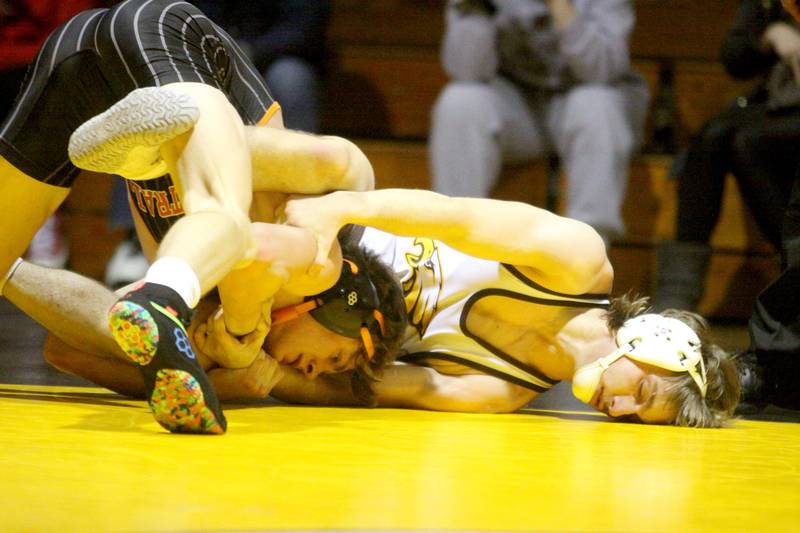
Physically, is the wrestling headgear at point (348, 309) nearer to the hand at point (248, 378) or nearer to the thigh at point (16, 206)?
the hand at point (248, 378)

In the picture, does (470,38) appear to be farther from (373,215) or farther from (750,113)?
(373,215)

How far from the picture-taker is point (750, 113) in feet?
12.8

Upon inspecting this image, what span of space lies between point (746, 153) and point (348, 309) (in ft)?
6.89

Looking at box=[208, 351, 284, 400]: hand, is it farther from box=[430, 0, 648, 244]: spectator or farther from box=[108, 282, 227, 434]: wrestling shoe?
box=[430, 0, 648, 244]: spectator

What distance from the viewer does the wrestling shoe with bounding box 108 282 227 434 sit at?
63.1 inches

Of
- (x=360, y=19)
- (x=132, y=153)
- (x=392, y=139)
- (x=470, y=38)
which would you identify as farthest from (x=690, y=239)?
(x=132, y=153)

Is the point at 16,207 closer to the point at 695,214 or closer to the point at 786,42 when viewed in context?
the point at 695,214

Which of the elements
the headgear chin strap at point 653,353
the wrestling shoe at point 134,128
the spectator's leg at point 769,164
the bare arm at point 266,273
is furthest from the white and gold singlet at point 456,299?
the spectator's leg at point 769,164

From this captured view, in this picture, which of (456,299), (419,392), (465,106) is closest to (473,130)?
(465,106)

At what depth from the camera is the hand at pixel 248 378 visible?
2.19m

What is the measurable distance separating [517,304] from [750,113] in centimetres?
190

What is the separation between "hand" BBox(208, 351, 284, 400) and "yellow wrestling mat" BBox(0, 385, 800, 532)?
0.05 m

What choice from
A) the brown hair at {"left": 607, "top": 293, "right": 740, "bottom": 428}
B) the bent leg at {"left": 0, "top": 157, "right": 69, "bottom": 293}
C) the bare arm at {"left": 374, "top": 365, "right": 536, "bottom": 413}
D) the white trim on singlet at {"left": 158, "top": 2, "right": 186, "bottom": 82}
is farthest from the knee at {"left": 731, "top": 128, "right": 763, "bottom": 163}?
the bent leg at {"left": 0, "top": 157, "right": 69, "bottom": 293}

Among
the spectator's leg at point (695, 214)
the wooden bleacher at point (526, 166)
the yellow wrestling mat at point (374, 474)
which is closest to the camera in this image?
the yellow wrestling mat at point (374, 474)
